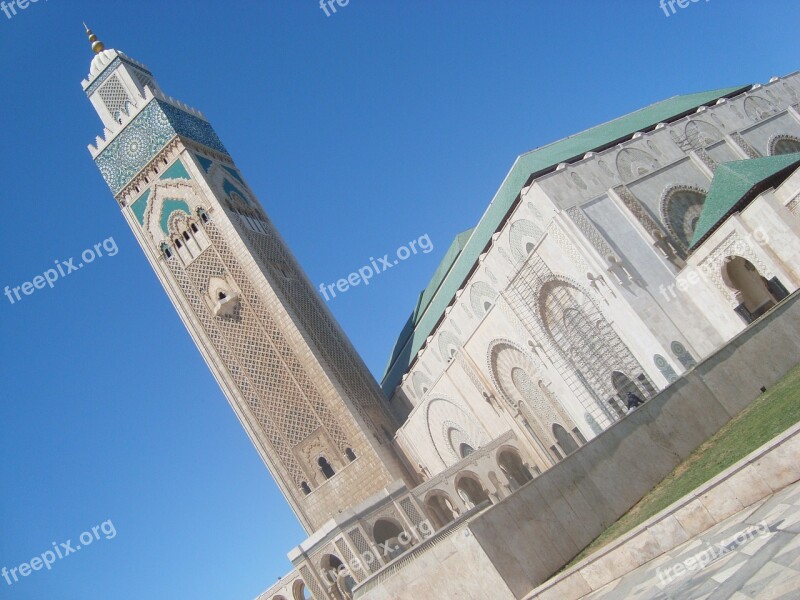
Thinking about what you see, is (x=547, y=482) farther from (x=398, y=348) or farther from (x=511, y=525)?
(x=398, y=348)

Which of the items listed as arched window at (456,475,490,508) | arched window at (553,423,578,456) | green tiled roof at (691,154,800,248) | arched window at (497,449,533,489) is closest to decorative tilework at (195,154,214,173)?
arched window at (456,475,490,508)

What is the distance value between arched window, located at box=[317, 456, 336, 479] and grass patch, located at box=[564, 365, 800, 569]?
13202 mm

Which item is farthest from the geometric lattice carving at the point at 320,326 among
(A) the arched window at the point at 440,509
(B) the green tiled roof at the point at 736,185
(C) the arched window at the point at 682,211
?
(B) the green tiled roof at the point at 736,185

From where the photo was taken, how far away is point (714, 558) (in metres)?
4.23

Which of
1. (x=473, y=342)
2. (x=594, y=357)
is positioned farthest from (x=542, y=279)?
(x=473, y=342)

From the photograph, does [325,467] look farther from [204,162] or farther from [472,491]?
[204,162]

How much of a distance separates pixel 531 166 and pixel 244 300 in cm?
970

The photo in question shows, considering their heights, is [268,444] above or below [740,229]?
above

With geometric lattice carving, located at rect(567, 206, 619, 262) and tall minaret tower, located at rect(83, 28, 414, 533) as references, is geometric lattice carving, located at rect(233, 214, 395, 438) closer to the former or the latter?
tall minaret tower, located at rect(83, 28, 414, 533)

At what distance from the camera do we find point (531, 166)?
16312 mm

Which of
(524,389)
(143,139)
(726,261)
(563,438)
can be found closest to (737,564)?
(726,261)

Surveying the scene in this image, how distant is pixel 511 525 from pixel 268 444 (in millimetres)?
14483

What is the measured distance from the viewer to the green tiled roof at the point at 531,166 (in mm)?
16797

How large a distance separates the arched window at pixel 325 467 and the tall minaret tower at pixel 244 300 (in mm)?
28
